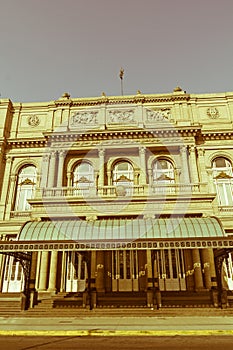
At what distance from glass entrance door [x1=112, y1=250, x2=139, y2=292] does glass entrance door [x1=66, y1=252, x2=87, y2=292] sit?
2078 mm

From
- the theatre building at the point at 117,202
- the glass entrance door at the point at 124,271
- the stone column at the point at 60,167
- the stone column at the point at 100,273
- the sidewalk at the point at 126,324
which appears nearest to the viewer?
the sidewalk at the point at 126,324

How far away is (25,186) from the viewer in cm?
2383

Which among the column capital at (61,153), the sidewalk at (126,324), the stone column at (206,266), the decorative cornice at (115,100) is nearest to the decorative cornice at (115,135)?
the column capital at (61,153)

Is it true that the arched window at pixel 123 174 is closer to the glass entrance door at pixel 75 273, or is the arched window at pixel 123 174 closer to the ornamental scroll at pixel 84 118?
the ornamental scroll at pixel 84 118

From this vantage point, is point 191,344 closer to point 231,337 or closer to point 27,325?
point 231,337

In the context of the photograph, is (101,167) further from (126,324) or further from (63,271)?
(126,324)

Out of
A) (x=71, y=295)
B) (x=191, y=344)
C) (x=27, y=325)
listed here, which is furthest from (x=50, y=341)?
(x=71, y=295)

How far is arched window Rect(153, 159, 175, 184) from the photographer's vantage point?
23.3 metres

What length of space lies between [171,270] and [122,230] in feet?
19.4

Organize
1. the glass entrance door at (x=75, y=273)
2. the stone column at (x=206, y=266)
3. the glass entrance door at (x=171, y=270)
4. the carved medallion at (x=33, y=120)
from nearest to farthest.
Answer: the stone column at (x=206, y=266)
the glass entrance door at (x=171, y=270)
the glass entrance door at (x=75, y=273)
the carved medallion at (x=33, y=120)

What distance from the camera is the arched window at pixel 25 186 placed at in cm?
2306

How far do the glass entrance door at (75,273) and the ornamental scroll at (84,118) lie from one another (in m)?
11.5

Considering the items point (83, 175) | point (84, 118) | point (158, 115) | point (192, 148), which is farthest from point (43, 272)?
point (158, 115)

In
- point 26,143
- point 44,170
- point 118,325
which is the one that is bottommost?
point 118,325
